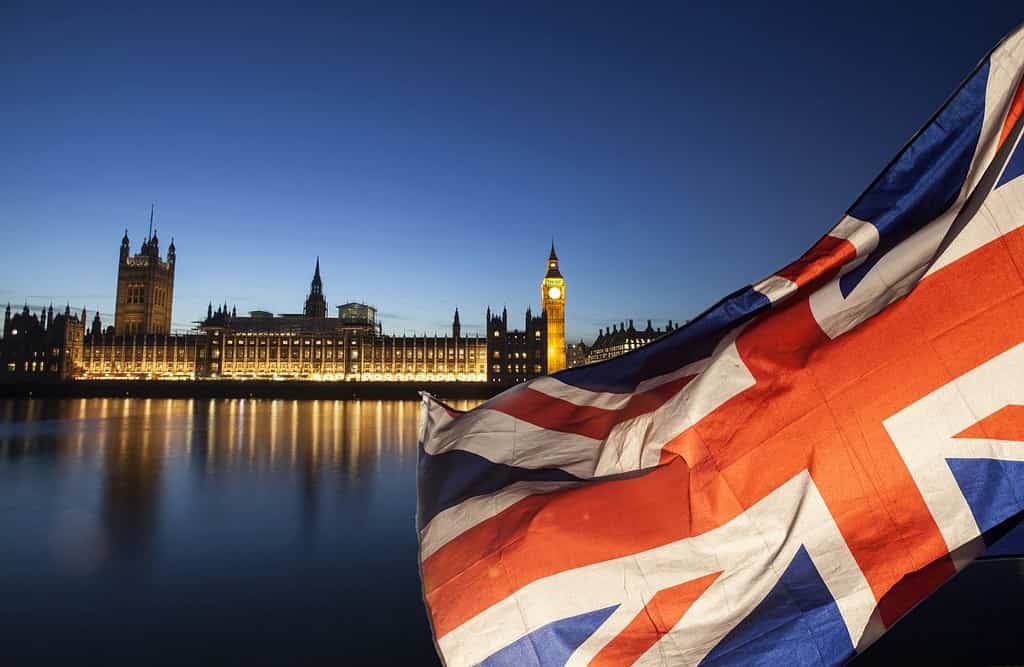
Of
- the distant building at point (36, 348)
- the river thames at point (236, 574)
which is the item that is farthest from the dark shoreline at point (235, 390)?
the river thames at point (236, 574)

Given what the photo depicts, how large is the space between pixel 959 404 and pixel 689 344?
826 mm

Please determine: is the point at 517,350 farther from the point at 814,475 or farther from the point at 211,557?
the point at 814,475

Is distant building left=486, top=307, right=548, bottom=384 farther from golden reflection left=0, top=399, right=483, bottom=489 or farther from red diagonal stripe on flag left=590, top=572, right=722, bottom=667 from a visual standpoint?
red diagonal stripe on flag left=590, top=572, right=722, bottom=667

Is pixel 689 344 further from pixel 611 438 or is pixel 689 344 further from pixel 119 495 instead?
pixel 119 495

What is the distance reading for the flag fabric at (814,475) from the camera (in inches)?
58.4

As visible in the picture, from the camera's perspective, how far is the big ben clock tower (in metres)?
65.2

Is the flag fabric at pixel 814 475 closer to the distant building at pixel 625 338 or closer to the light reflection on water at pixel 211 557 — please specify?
the light reflection on water at pixel 211 557

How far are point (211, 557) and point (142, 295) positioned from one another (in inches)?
3440

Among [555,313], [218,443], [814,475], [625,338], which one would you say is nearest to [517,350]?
[555,313]

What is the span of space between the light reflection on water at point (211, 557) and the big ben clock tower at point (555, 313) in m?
51.2

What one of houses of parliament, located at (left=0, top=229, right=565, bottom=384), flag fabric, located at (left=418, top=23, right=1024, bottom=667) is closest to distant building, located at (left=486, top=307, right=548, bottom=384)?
houses of parliament, located at (left=0, top=229, right=565, bottom=384)

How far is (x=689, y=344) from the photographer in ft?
7.13

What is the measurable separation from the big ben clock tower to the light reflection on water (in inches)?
2017

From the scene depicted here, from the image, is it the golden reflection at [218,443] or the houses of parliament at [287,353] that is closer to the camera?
the golden reflection at [218,443]
